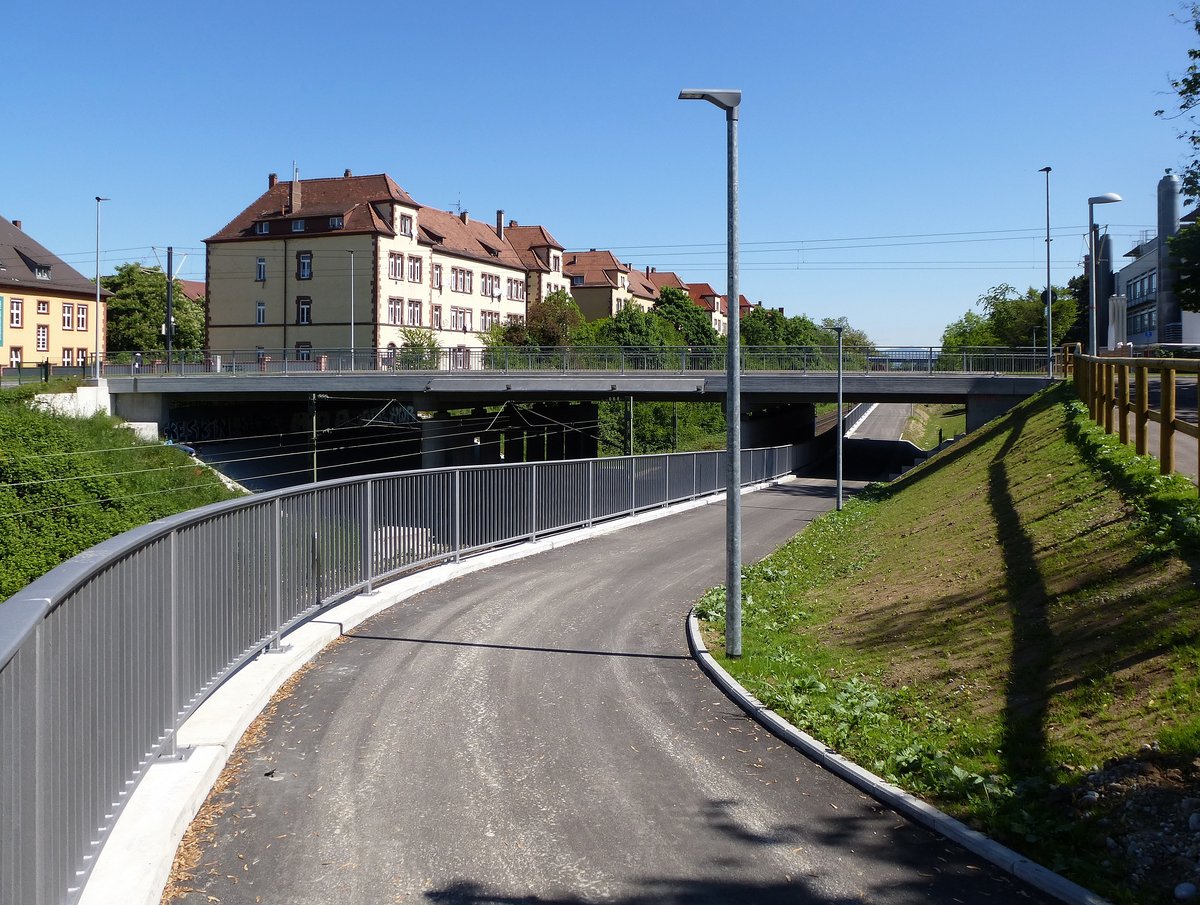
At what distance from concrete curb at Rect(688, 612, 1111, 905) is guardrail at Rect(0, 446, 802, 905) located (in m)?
4.09

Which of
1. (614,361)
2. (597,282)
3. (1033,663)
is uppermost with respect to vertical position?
(597,282)

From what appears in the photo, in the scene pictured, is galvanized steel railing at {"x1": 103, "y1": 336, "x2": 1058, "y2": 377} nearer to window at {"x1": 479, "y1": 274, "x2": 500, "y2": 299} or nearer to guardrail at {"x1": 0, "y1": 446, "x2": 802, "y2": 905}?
guardrail at {"x1": 0, "y1": 446, "x2": 802, "y2": 905}

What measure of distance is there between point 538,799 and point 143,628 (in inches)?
98.7

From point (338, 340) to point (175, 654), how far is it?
70.4 meters

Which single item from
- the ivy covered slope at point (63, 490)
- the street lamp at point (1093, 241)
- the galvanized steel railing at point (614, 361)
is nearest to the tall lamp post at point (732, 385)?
the street lamp at point (1093, 241)

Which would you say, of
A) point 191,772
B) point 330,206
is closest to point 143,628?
point 191,772

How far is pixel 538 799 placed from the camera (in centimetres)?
643

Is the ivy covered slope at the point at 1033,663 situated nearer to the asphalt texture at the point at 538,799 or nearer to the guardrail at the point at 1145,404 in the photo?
the guardrail at the point at 1145,404

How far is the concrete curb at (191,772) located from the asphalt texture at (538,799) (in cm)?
20

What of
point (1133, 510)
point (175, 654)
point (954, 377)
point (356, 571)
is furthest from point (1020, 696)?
point (954, 377)

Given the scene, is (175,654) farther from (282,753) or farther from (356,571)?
(356,571)

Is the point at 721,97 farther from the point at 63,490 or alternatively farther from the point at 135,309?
the point at 135,309

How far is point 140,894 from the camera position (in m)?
4.66

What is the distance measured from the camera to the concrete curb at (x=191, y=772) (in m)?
4.80
